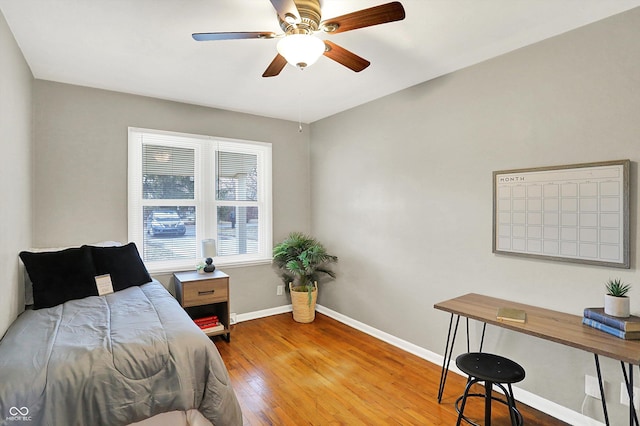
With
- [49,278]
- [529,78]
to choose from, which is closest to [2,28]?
[49,278]

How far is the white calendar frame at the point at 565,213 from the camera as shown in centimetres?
193

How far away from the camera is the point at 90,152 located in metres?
3.16

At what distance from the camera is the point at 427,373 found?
2.75 meters

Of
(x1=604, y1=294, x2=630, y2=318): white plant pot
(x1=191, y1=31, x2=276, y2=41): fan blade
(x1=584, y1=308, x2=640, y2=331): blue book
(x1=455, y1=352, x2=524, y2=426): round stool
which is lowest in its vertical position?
(x1=455, y1=352, x2=524, y2=426): round stool

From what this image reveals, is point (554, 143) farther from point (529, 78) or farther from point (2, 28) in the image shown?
point (2, 28)

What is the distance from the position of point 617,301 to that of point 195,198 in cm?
371

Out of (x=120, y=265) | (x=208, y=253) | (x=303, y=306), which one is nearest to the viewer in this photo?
(x=120, y=265)

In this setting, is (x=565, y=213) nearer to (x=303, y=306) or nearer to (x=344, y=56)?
(x=344, y=56)

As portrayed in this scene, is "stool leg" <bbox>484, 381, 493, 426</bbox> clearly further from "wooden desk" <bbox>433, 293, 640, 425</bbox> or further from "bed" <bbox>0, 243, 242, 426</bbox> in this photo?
"bed" <bbox>0, 243, 242, 426</bbox>

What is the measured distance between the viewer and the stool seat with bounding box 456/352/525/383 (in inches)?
69.1

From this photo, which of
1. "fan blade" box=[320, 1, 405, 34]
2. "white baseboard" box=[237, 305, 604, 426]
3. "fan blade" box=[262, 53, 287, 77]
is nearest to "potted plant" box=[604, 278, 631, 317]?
"white baseboard" box=[237, 305, 604, 426]

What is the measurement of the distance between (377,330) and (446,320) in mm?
896

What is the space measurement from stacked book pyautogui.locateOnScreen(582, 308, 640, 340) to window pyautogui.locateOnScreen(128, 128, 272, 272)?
3.25m

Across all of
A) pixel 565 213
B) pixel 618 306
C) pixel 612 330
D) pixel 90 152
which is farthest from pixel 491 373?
pixel 90 152
